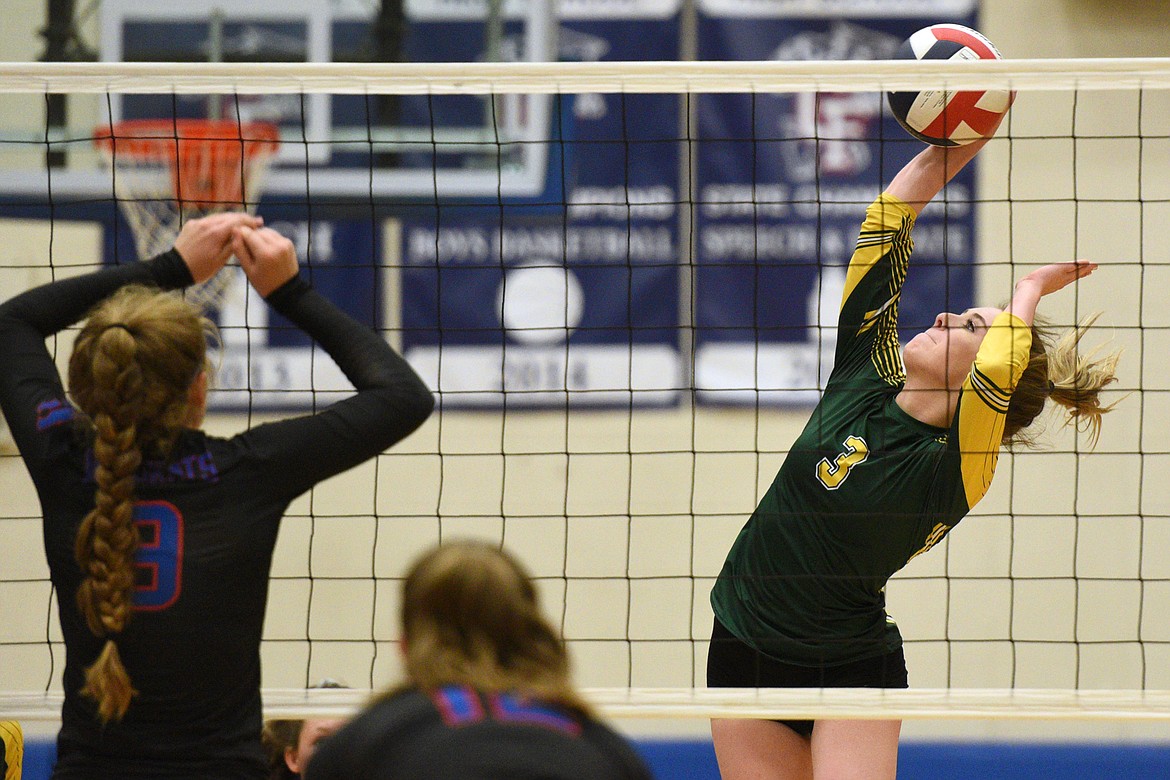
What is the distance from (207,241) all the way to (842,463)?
4.83ft

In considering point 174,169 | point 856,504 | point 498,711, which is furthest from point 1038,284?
point 174,169

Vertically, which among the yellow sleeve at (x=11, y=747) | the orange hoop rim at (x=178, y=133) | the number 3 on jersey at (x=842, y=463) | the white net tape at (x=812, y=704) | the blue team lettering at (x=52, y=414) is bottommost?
the yellow sleeve at (x=11, y=747)

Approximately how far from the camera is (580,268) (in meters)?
6.07

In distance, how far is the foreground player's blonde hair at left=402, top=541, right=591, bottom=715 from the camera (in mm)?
1527

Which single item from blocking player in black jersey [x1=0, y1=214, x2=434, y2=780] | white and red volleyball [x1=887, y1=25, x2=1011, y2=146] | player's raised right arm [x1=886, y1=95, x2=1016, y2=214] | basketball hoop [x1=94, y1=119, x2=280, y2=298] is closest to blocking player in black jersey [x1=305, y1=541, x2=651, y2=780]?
blocking player in black jersey [x1=0, y1=214, x2=434, y2=780]

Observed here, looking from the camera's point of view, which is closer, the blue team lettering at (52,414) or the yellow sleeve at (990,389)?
the blue team lettering at (52,414)

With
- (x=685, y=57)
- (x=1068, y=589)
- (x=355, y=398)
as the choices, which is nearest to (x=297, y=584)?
(x=685, y=57)

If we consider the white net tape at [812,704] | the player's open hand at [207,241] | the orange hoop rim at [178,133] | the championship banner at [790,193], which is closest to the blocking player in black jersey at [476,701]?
the player's open hand at [207,241]

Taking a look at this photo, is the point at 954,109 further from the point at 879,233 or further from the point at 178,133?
the point at 178,133

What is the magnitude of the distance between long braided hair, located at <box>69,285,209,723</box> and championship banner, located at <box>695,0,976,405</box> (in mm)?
4236

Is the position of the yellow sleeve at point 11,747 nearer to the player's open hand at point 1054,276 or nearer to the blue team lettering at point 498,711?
the blue team lettering at point 498,711

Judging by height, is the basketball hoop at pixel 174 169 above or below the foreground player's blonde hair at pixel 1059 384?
above

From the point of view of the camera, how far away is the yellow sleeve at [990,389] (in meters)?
2.65

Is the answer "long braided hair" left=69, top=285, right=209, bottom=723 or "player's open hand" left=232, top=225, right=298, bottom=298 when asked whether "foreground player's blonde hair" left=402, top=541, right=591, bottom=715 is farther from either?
"player's open hand" left=232, top=225, right=298, bottom=298
